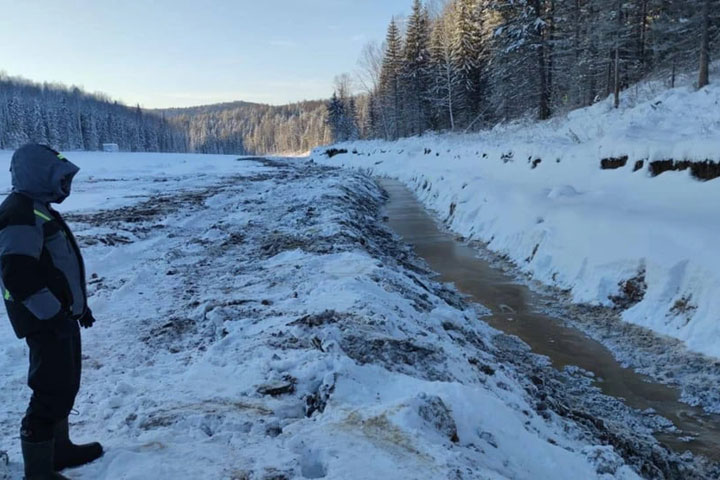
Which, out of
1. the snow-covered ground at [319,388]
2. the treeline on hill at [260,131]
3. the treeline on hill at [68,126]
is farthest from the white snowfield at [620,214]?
the treeline on hill at [260,131]

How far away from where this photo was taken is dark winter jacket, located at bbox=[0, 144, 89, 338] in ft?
8.97

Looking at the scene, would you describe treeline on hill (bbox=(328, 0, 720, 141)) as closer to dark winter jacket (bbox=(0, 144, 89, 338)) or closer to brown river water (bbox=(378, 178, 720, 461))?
brown river water (bbox=(378, 178, 720, 461))

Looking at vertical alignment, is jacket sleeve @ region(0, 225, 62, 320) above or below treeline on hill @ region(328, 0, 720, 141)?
below

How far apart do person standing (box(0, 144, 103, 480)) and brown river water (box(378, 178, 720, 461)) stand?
16.3ft

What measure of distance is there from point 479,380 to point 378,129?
7125 cm

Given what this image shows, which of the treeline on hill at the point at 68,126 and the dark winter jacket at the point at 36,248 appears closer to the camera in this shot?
the dark winter jacket at the point at 36,248

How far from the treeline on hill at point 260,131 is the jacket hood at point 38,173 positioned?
4778 inches

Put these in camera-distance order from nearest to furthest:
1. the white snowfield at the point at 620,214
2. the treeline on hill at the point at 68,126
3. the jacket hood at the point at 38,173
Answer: the jacket hood at the point at 38,173
the white snowfield at the point at 620,214
the treeline on hill at the point at 68,126

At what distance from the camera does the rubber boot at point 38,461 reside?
9.17ft

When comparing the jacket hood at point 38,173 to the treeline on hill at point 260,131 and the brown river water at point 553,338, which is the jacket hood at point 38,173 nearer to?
the brown river water at point 553,338

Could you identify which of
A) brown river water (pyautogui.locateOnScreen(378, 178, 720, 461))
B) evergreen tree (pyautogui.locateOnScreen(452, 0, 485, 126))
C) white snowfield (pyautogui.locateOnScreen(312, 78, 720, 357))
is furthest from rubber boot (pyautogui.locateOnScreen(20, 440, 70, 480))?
evergreen tree (pyautogui.locateOnScreen(452, 0, 485, 126))

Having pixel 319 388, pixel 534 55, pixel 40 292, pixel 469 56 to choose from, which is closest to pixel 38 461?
pixel 40 292

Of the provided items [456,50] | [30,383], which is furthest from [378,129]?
[30,383]

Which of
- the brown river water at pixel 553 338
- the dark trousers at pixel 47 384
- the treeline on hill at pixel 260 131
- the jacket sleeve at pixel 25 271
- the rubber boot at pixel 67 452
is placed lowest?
the brown river water at pixel 553 338
